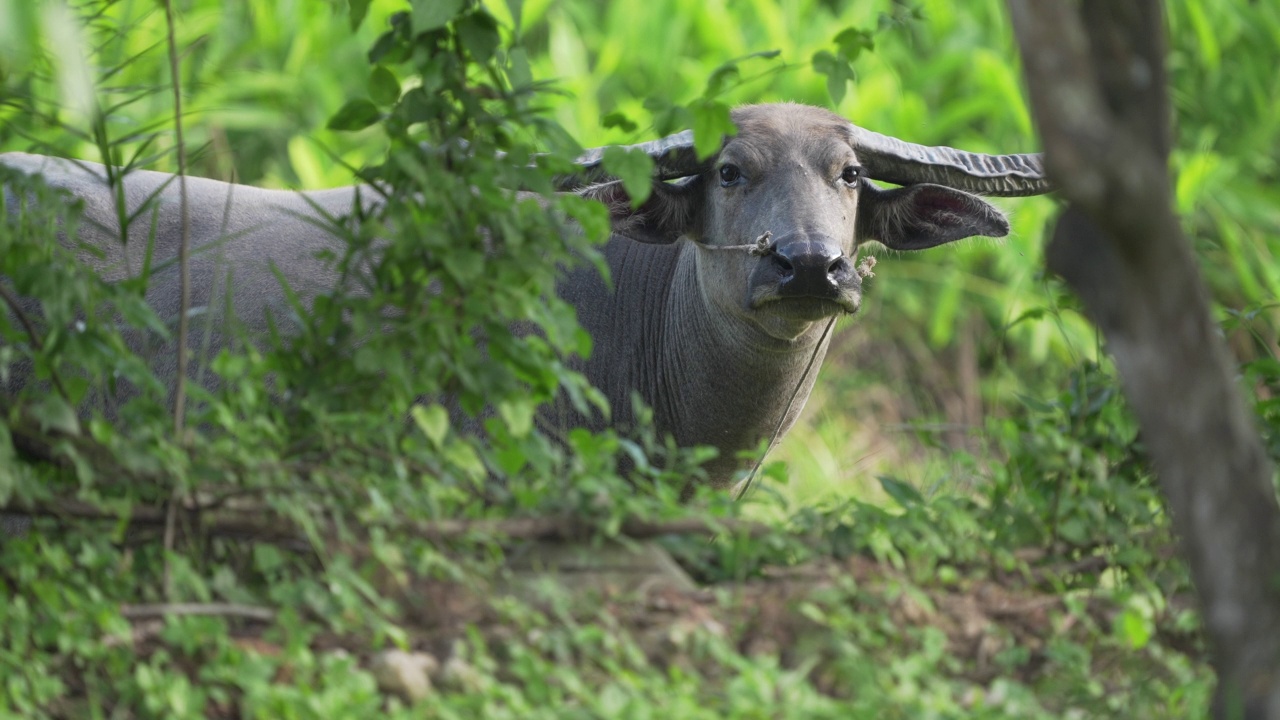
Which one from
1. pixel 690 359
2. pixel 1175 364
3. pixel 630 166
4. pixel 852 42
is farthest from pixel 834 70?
pixel 690 359

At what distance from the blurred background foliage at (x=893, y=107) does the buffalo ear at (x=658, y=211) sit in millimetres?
4317

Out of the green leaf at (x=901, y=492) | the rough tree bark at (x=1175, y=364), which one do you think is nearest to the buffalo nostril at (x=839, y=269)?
the green leaf at (x=901, y=492)

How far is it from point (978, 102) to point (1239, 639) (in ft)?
26.0

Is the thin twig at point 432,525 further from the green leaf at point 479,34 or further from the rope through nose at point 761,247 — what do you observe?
the rope through nose at point 761,247

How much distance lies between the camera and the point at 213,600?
2.84 metres

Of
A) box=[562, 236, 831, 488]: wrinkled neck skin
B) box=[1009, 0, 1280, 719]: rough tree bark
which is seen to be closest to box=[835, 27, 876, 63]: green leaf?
box=[1009, 0, 1280, 719]: rough tree bark

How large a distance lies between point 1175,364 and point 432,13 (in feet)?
5.14

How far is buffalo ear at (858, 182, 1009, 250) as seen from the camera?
4.93 m

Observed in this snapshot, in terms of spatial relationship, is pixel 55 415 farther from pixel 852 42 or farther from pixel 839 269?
pixel 839 269

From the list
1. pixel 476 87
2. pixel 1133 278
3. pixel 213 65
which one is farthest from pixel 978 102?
pixel 1133 278

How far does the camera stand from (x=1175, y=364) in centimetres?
227

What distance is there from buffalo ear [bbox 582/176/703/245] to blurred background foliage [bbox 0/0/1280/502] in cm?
432

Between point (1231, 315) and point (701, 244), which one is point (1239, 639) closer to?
point (1231, 315)

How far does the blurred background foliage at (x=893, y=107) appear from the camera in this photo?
9.40 metres
